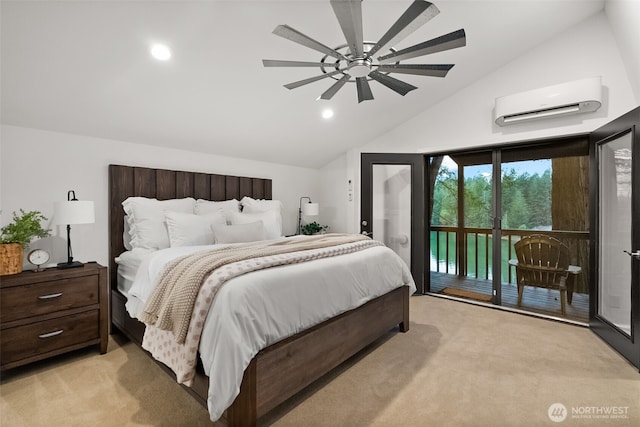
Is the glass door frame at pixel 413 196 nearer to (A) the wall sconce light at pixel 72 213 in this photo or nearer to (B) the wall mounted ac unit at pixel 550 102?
(B) the wall mounted ac unit at pixel 550 102

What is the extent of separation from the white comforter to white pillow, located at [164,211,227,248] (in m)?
0.35

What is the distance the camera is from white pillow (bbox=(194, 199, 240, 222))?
3.38 m

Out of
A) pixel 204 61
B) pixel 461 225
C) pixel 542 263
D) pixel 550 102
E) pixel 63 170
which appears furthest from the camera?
pixel 461 225

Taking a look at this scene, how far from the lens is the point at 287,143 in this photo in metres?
4.20

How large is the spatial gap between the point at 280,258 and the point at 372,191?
2.56 m

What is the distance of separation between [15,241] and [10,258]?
132 millimetres

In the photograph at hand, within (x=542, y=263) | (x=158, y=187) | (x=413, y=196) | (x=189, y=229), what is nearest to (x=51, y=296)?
(x=189, y=229)

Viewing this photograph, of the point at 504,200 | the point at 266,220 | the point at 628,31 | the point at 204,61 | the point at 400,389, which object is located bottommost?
the point at 400,389

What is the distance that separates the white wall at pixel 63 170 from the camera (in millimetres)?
2500

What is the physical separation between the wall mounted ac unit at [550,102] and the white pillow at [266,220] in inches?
111

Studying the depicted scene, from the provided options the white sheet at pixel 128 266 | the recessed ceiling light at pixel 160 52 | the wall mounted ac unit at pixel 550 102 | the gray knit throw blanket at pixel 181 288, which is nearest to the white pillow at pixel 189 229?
the white sheet at pixel 128 266

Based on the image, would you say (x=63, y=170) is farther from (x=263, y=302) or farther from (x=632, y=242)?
(x=632, y=242)

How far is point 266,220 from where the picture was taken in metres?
3.52

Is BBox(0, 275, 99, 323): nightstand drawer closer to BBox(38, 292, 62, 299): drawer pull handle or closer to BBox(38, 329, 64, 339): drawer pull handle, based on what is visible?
BBox(38, 292, 62, 299): drawer pull handle
